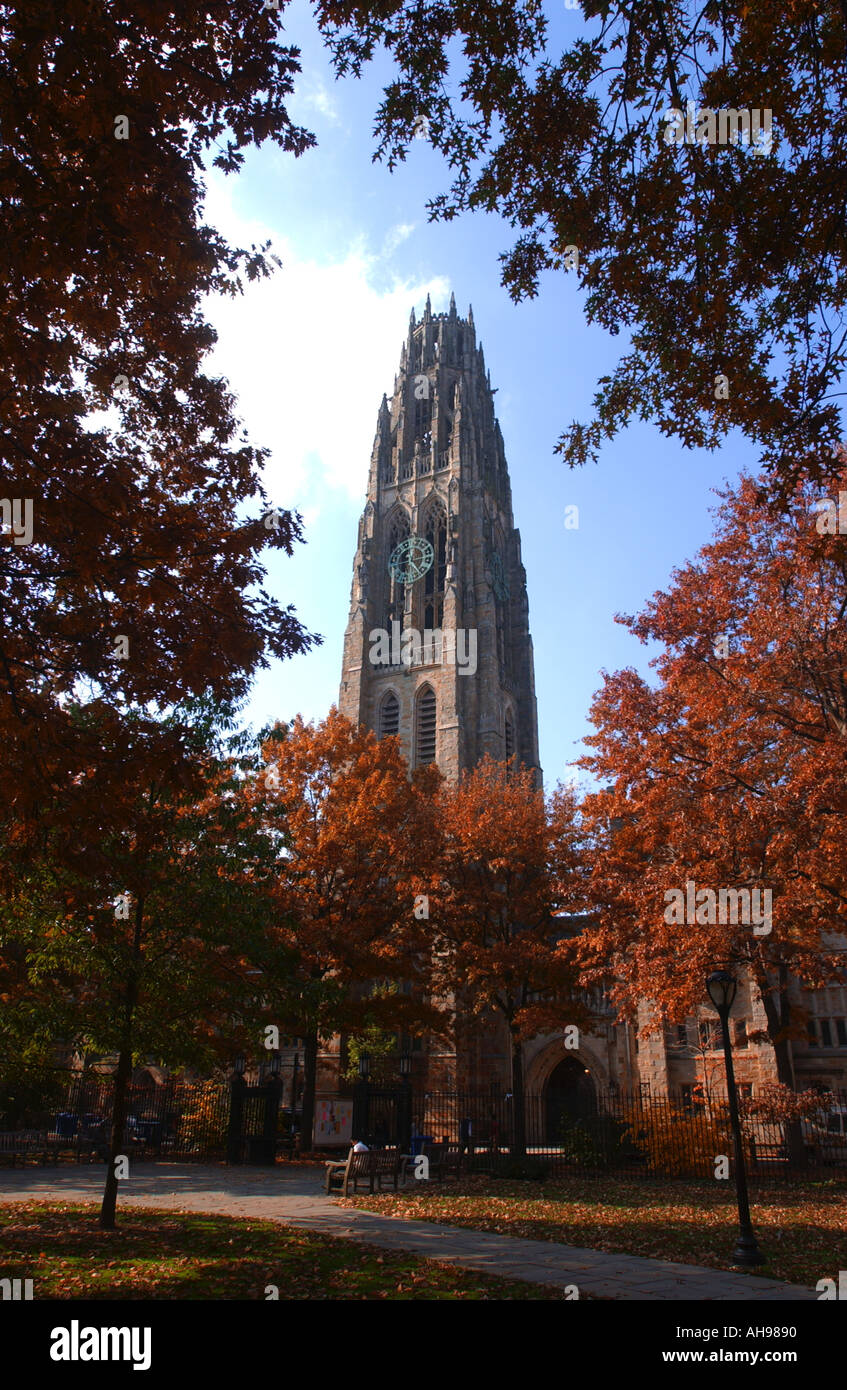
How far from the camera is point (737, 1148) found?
33.8 feet

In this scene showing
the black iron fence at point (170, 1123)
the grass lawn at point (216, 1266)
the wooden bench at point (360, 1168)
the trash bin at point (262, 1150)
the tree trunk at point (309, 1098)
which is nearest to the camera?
the grass lawn at point (216, 1266)

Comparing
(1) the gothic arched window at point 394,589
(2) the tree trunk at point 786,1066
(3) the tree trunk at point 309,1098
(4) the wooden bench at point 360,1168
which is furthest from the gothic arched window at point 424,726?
(4) the wooden bench at point 360,1168

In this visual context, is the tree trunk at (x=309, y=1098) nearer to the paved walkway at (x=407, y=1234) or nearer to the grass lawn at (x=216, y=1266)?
the paved walkway at (x=407, y=1234)

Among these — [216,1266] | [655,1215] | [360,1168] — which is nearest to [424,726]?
[360,1168]

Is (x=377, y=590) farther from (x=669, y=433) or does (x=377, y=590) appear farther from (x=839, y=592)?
(x=669, y=433)

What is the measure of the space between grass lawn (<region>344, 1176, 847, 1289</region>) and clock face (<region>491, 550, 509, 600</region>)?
4599cm

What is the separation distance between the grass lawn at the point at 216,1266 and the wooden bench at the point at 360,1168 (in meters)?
4.23

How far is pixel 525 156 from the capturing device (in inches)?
284

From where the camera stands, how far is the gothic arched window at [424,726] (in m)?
51.8

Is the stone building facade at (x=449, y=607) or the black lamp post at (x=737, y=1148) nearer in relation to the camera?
the black lamp post at (x=737, y=1148)

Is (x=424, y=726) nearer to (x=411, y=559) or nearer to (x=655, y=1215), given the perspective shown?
(x=411, y=559)

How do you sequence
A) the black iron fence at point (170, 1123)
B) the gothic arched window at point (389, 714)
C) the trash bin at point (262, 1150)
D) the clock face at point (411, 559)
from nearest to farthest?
the trash bin at point (262, 1150) → the black iron fence at point (170, 1123) → the gothic arched window at point (389, 714) → the clock face at point (411, 559)

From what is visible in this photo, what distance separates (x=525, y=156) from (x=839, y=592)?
1009 centimetres
